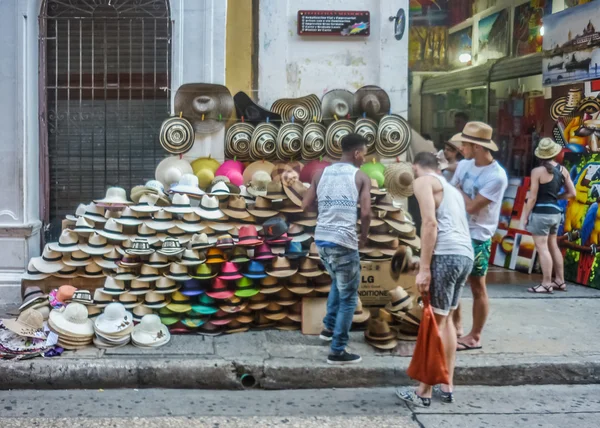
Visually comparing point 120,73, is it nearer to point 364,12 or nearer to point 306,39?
point 306,39

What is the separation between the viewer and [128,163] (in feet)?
30.1

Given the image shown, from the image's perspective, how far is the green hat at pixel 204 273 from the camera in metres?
7.52

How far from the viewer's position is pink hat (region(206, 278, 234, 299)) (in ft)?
24.6

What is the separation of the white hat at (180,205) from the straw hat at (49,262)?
45.9 inches

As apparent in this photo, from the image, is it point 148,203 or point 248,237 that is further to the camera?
point 148,203

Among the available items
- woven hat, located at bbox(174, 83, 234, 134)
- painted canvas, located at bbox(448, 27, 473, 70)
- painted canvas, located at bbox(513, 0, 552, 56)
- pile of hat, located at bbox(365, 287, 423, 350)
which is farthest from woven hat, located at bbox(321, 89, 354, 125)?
painted canvas, located at bbox(448, 27, 473, 70)

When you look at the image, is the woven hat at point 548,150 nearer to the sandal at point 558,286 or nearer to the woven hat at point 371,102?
the sandal at point 558,286

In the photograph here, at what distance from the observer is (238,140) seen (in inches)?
359

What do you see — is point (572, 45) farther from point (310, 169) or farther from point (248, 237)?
point (248, 237)

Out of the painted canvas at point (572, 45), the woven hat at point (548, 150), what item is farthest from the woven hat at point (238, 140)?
the painted canvas at point (572, 45)

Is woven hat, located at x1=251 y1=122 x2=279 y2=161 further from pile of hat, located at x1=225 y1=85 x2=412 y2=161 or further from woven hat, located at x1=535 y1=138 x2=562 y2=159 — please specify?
woven hat, located at x1=535 y1=138 x2=562 y2=159

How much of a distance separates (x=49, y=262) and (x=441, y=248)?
4018 millimetres

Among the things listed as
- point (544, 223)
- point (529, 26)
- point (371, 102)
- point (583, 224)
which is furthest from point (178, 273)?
point (529, 26)

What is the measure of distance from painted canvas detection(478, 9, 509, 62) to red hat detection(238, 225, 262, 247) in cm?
682
